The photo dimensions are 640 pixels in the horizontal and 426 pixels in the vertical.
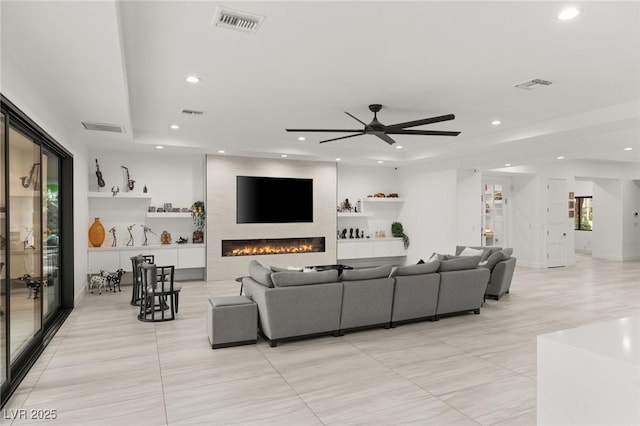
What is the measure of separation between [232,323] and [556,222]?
9.81 metres

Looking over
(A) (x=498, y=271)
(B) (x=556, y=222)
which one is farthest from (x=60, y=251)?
(B) (x=556, y=222)

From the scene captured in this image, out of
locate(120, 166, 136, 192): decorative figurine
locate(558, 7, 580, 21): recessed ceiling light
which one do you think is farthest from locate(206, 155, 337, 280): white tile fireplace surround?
locate(558, 7, 580, 21): recessed ceiling light

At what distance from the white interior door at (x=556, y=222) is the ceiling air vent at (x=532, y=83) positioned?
23.4 ft

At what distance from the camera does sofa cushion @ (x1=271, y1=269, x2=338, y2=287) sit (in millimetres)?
4398

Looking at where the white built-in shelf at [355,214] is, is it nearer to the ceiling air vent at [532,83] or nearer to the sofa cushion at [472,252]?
the sofa cushion at [472,252]

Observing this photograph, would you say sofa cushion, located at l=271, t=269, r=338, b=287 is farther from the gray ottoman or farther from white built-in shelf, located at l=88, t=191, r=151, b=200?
white built-in shelf, located at l=88, t=191, r=151, b=200

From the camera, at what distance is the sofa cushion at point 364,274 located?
4.75 metres

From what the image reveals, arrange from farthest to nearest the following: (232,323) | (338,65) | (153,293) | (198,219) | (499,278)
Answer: (198,219) → (499,278) → (153,293) → (232,323) → (338,65)

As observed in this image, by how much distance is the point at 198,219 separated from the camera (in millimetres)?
8781

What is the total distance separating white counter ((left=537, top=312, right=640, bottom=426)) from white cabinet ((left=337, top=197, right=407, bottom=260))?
8537mm

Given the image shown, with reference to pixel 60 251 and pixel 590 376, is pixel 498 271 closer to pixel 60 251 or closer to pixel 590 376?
pixel 590 376

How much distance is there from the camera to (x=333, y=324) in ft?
15.3

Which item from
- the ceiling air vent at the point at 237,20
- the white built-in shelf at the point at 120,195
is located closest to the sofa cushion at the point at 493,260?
the ceiling air vent at the point at 237,20

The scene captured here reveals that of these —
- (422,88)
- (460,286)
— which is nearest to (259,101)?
(422,88)
